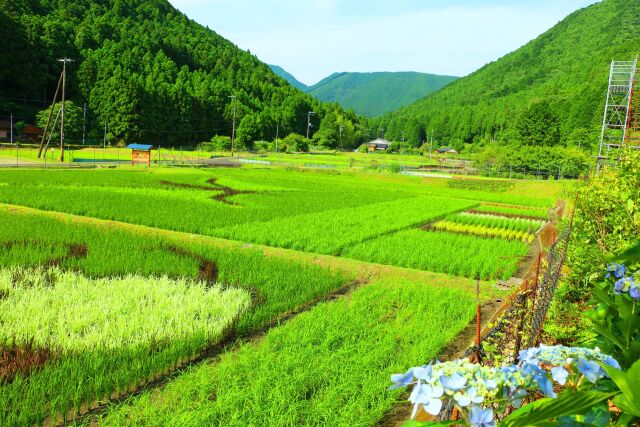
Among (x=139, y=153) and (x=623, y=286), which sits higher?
(x=623, y=286)

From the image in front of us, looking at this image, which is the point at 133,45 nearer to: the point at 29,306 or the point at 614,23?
the point at 29,306

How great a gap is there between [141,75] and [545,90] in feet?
219

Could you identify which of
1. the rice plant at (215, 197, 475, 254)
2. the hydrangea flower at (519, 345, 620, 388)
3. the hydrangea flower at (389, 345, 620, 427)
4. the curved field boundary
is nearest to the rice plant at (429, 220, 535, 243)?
the rice plant at (215, 197, 475, 254)

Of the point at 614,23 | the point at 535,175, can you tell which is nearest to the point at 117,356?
the point at 535,175

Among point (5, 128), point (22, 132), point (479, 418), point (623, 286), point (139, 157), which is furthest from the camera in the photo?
point (5, 128)

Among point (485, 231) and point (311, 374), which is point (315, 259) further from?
point (485, 231)

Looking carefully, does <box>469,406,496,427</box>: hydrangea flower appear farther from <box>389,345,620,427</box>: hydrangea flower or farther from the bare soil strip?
the bare soil strip

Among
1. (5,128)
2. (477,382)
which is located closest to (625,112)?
(477,382)

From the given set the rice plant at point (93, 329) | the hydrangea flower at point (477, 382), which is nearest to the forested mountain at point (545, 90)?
the rice plant at point (93, 329)

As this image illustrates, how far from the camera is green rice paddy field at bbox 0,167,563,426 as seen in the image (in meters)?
3.96

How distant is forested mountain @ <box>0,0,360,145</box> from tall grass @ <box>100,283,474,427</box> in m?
54.5

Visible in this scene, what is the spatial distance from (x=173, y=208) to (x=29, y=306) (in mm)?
9839

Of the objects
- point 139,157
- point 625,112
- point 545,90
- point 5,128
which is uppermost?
point 545,90

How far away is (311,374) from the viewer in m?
4.46
